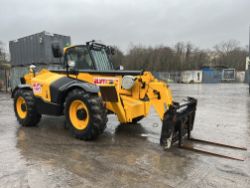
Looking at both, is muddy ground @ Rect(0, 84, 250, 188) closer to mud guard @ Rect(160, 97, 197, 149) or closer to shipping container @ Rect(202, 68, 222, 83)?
mud guard @ Rect(160, 97, 197, 149)

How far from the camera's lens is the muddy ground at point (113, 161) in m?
3.71

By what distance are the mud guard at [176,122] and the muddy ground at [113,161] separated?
26 cm

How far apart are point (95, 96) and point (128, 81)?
91 centimetres

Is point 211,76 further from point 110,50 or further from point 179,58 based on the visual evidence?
point 110,50

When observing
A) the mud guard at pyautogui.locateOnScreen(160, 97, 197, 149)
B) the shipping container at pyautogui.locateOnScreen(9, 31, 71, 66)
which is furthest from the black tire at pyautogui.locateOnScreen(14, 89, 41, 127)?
the shipping container at pyautogui.locateOnScreen(9, 31, 71, 66)

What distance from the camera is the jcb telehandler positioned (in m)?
5.28

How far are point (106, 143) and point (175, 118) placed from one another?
1699mm

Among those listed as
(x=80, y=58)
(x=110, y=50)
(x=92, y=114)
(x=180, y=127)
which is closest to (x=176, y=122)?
(x=180, y=127)

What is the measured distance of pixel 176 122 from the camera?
5008 mm

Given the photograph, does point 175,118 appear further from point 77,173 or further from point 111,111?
point 77,173

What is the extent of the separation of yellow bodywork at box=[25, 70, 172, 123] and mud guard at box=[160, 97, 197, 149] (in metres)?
0.44

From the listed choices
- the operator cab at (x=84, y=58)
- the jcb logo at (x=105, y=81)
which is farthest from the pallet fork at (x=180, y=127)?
the operator cab at (x=84, y=58)

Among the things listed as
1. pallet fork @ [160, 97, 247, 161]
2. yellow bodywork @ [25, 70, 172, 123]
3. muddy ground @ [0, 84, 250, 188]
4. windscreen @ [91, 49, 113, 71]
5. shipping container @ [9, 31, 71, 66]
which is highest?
shipping container @ [9, 31, 71, 66]

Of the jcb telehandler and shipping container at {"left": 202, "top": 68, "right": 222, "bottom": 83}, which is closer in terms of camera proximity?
the jcb telehandler
